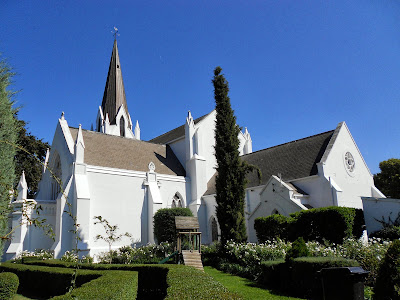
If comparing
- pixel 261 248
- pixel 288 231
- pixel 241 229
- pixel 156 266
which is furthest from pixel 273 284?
pixel 241 229

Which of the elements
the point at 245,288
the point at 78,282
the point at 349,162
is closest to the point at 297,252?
the point at 245,288

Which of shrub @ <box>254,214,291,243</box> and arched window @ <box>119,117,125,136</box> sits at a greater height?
arched window @ <box>119,117,125,136</box>

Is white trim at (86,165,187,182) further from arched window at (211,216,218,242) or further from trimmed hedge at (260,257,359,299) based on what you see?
trimmed hedge at (260,257,359,299)

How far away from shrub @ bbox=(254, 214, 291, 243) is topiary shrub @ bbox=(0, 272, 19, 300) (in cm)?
1222

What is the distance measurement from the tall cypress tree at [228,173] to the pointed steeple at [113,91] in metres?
22.0

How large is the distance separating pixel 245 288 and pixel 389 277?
6.20m

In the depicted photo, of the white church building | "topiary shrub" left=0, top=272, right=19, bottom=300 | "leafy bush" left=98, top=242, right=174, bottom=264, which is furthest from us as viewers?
the white church building

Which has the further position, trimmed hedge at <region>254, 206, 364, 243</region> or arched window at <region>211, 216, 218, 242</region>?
arched window at <region>211, 216, 218, 242</region>

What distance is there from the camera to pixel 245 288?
11.7 m

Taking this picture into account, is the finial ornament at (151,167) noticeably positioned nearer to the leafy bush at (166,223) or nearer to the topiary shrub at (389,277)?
the leafy bush at (166,223)

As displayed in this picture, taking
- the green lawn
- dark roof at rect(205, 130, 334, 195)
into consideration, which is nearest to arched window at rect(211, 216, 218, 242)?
dark roof at rect(205, 130, 334, 195)

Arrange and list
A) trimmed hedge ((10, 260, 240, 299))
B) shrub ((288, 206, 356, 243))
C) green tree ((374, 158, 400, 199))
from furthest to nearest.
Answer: green tree ((374, 158, 400, 199)) < shrub ((288, 206, 356, 243)) < trimmed hedge ((10, 260, 240, 299))

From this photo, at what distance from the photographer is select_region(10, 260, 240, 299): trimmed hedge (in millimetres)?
6212

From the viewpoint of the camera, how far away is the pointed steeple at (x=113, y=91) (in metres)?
40.7
